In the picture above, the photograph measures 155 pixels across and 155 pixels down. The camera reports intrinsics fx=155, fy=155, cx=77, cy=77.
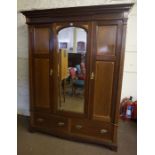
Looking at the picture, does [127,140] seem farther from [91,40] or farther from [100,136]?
[91,40]

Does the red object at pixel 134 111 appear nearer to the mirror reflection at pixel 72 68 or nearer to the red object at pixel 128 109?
the red object at pixel 128 109

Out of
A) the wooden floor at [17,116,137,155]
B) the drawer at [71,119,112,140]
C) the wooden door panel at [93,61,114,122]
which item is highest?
the wooden door panel at [93,61,114,122]

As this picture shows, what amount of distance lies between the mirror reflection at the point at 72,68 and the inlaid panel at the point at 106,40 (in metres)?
0.20

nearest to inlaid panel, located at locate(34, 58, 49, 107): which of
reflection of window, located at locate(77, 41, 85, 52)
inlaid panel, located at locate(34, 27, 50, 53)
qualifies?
inlaid panel, located at locate(34, 27, 50, 53)

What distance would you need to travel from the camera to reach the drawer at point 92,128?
7.25 ft

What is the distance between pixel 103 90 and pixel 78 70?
1.49ft

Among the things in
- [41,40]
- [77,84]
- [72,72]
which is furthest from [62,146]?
[41,40]

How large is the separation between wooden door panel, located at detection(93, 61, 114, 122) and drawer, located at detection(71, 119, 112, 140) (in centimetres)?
10

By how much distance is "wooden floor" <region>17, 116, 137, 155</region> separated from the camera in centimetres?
217

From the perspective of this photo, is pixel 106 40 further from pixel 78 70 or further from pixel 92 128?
pixel 92 128

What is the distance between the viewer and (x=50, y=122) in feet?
8.20

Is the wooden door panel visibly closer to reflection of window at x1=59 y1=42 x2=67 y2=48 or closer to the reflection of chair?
the reflection of chair

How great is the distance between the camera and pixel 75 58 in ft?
7.23
